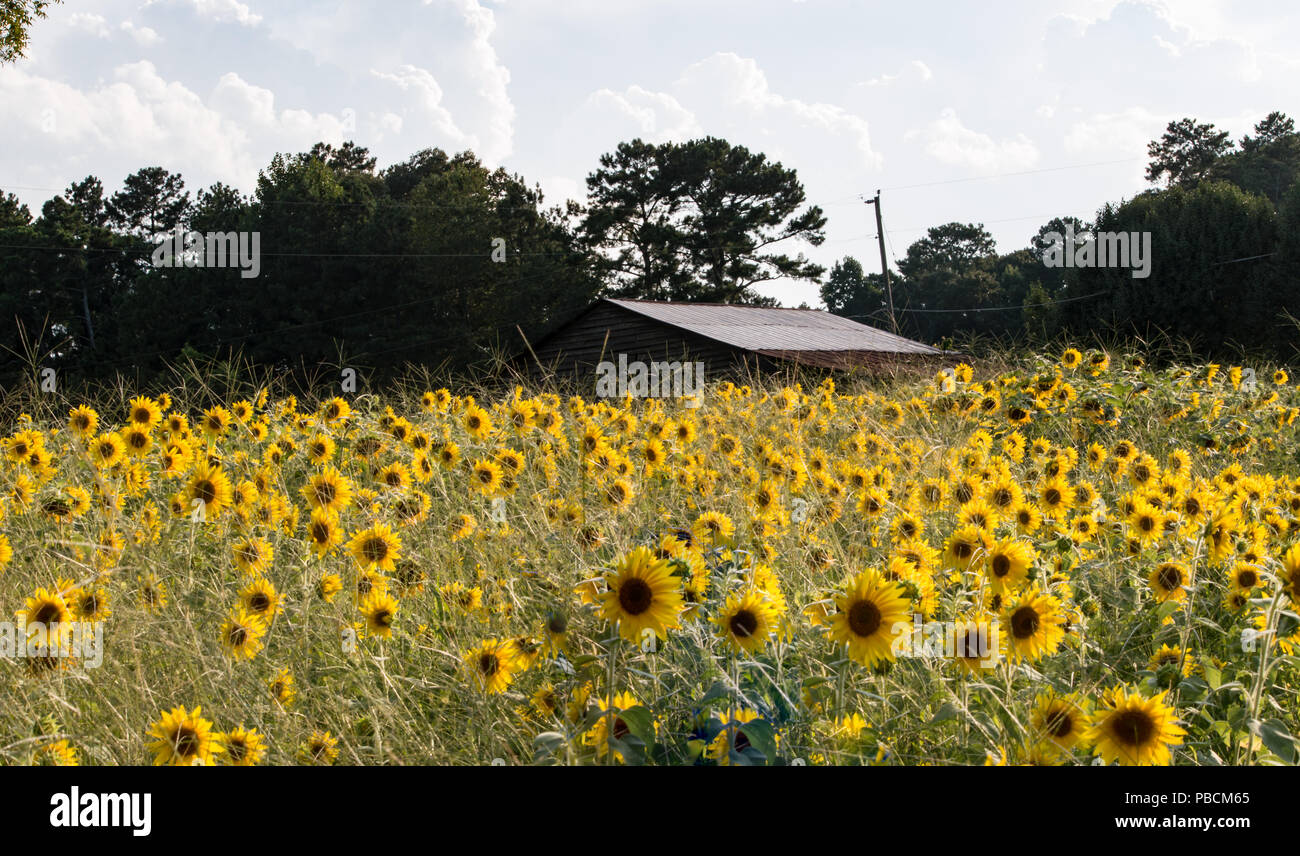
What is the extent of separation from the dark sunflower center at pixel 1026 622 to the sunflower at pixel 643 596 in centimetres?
69

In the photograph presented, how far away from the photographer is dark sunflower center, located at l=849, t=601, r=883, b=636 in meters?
1.78

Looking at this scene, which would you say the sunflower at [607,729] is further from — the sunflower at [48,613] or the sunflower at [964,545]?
the sunflower at [48,613]

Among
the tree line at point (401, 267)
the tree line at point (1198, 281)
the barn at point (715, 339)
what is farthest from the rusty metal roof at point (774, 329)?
the tree line at point (401, 267)

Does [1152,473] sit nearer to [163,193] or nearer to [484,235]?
[484,235]

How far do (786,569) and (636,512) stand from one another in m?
0.67

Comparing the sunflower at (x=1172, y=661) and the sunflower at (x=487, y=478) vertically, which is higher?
the sunflower at (x=487, y=478)

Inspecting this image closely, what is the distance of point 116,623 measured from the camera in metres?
2.75

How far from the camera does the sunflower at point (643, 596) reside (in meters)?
1.69

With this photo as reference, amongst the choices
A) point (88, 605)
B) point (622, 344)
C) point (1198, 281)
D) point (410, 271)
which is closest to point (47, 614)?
point (88, 605)

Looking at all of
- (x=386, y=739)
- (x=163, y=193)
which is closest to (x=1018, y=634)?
(x=386, y=739)

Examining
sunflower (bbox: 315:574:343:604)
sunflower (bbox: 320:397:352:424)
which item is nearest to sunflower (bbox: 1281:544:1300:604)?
sunflower (bbox: 315:574:343:604)

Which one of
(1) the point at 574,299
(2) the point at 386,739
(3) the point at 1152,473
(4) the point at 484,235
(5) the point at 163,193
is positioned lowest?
(2) the point at 386,739

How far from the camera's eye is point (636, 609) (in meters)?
1.69

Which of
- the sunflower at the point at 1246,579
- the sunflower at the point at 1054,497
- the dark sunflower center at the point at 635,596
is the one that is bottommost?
the sunflower at the point at 1246,579
